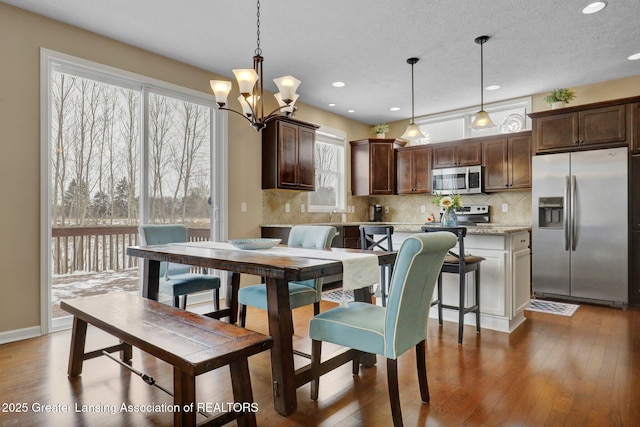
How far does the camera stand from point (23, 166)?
3027 millimetres

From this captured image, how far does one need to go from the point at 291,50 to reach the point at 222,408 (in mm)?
3294

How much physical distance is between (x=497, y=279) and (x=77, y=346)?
3.20 m

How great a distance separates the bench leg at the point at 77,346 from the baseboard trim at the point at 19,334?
1.10 metres

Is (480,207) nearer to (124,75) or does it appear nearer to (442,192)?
(442,192)

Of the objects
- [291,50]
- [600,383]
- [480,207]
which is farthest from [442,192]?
[600,383]

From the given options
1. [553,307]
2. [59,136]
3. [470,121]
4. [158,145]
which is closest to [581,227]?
[553,307]

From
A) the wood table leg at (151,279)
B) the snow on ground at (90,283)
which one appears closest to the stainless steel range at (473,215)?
the wood table leg at (151,279)

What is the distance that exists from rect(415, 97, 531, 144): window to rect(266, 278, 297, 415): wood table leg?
14.7ft

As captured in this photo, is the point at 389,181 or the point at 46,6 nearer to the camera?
the point at 46,6

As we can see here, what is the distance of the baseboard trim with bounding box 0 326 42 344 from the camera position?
114 inches

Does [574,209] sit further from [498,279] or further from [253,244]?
[253,244]

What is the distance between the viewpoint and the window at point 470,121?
5398mm

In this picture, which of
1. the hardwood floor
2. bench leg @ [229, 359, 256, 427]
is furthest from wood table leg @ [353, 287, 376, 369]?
bench leg @ [229, 359, 256, 427]

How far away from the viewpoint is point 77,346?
2.28 metres
